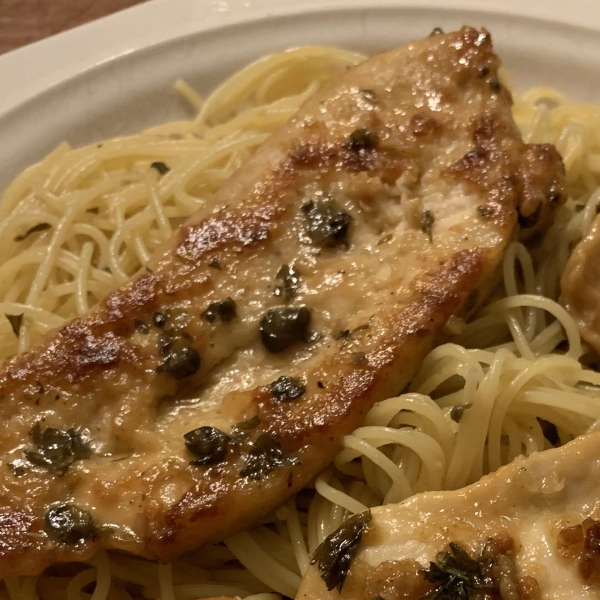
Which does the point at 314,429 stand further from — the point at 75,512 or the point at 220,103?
the point at 220,103

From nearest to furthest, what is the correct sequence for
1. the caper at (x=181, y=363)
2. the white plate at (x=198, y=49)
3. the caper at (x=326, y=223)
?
the caper at (x=181, y=363)
the caper at (x=326, y=223)
the white plate at (x=198, y=49)

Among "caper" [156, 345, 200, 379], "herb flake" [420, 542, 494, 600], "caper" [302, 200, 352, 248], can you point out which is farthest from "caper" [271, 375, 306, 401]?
"herb flake" [420, 542, 494, 600]

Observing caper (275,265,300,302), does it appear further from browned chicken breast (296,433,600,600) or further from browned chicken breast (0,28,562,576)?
browned chicken breast (296,433,600,600)

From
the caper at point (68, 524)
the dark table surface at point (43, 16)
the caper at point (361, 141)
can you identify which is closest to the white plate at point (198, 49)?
the dark table surface at point (43, 16)

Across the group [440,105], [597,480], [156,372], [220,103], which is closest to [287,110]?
[220,103]

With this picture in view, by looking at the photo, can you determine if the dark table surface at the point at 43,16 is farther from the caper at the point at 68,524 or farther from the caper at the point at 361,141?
the caper at the point at 68,524

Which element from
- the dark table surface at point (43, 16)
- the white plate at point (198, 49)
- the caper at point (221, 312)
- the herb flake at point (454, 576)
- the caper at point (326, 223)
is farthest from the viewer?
the dark table surface at point (43, 16)
